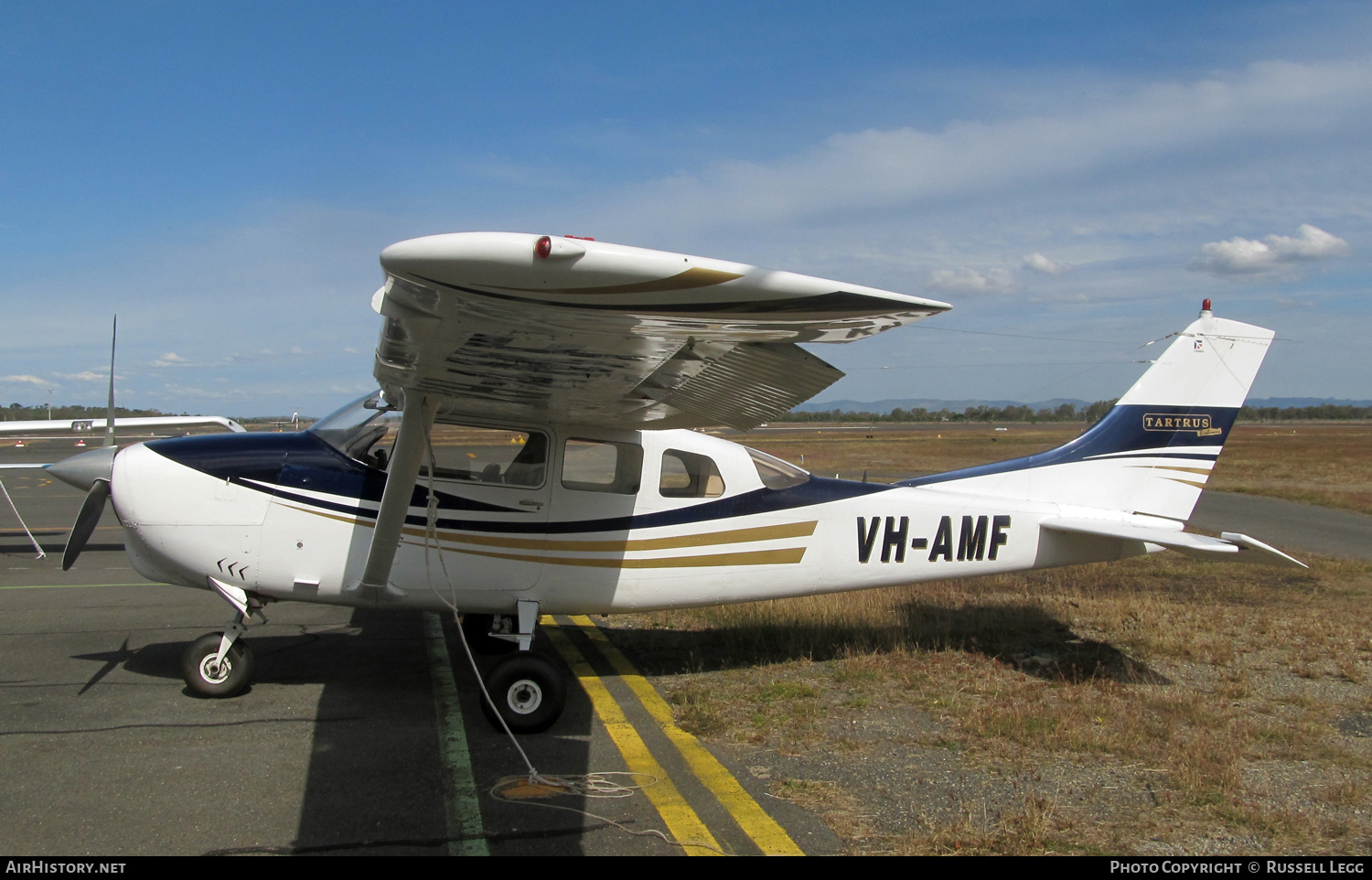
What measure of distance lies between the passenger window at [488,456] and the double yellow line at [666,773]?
160 cm

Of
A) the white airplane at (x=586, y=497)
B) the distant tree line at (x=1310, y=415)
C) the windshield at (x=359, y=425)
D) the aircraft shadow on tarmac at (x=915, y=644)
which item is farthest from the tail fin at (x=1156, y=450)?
the distant tree line at (x=1310, y=415)

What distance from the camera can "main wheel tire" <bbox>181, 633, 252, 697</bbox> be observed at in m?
5.29

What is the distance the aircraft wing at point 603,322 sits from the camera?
7.99ft

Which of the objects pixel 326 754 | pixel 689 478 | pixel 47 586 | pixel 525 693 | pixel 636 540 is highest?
pixel 689 478

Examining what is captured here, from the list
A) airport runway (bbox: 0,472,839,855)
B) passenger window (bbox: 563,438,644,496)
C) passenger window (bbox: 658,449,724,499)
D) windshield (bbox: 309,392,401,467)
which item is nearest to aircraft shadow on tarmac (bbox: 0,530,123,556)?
airport runway (bbox: 0,472,839,855)

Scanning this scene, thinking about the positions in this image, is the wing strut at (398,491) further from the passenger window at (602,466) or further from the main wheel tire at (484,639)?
the main wheel tire at (484,639)

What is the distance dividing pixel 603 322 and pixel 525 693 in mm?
2908

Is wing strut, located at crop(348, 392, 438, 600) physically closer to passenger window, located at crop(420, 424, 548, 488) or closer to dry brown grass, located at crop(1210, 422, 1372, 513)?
passenger window, located at crop(420, 424, 548, 488)

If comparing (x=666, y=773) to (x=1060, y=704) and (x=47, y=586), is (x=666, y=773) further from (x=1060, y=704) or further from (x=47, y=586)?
(x=47, y=586)

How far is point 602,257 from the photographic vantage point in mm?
2410

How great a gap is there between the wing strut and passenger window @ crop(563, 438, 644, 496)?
112 centimetres

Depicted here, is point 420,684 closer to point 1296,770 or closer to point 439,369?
point 439,369

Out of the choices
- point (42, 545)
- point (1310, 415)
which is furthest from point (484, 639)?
point (1310, 415)

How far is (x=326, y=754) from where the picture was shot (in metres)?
4.48
